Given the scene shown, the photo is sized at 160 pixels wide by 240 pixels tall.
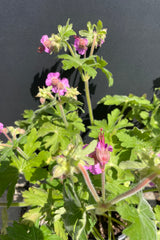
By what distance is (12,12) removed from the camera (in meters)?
1.29

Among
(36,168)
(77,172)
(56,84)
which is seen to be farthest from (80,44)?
(77,172)

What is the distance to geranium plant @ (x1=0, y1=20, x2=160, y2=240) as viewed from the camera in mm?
659

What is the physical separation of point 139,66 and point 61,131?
0.82 m

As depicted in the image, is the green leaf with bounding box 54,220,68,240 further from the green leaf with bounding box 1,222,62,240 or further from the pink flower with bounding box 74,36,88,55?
the pink flower with bounding box 74,36,88,55

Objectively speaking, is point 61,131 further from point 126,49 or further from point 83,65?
point 126,49

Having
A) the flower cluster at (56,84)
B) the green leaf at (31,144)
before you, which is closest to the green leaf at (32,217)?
the green leaf at (31,144)

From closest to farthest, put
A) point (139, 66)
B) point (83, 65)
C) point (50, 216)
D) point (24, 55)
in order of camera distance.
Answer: point (50, 216) → point (83, 65) → point (24, 55) → point (139, 66)

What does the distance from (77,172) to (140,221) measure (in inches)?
13.4

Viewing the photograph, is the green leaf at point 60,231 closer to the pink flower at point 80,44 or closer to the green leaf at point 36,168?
the green leaf at point 36,168

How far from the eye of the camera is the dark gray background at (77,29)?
1.29 metres

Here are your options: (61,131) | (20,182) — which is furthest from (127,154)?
(20,182)

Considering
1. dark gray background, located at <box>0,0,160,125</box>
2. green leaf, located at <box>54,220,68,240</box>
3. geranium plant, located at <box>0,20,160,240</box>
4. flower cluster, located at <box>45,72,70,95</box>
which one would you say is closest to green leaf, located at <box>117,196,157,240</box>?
geranium plant, located at <box>0,20,160,240</box>

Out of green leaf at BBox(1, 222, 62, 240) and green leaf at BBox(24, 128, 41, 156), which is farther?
green leaf at BBox(24, 128, 41, 156)

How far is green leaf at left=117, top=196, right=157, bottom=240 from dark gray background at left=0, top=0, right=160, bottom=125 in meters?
1.05
